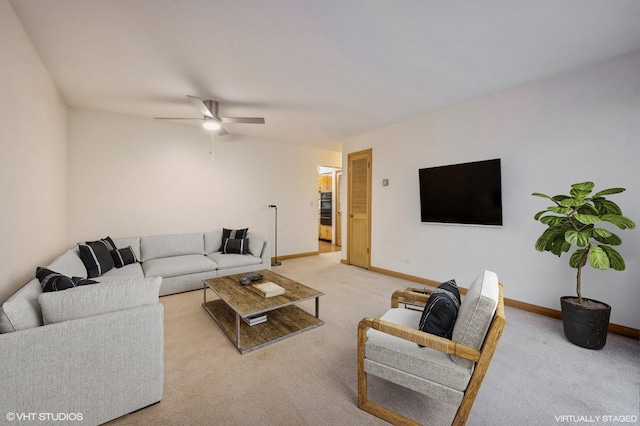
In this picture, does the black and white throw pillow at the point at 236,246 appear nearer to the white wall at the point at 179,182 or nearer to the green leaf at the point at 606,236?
the white wall at the point at 179,182

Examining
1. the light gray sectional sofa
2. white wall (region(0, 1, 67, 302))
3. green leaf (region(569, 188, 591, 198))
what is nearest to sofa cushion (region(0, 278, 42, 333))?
the light gray sectional sofa

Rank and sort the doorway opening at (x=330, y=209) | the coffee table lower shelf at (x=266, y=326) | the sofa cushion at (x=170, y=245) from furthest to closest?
1. the doorway opening at (x=330, y=209)
2. the sofa cushion at (x=170, y=245)
3. the coffee table lower shelf at (x=266, y=326)

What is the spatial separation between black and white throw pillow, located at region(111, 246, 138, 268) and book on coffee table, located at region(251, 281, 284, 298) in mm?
2181

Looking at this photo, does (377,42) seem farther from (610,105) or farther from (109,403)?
(109,403)

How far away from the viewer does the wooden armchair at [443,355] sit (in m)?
1.32

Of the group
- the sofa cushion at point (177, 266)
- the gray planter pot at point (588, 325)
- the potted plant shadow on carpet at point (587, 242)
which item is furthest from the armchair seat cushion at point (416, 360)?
the sofa cushion at point (177, 266)

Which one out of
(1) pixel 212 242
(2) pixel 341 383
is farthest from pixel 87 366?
(1) pixel 212 242

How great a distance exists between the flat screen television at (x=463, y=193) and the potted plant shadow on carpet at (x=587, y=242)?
0.80 m

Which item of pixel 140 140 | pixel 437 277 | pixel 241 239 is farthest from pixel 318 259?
pixel 140 140

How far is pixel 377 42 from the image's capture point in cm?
227

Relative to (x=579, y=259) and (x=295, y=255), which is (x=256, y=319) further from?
(x=295, y=255)

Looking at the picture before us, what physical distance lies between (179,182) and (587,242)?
5.56m

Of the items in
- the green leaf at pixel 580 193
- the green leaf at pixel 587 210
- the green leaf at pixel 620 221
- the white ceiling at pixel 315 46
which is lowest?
the green leaf at pixel 620 221

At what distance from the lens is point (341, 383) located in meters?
1.88
